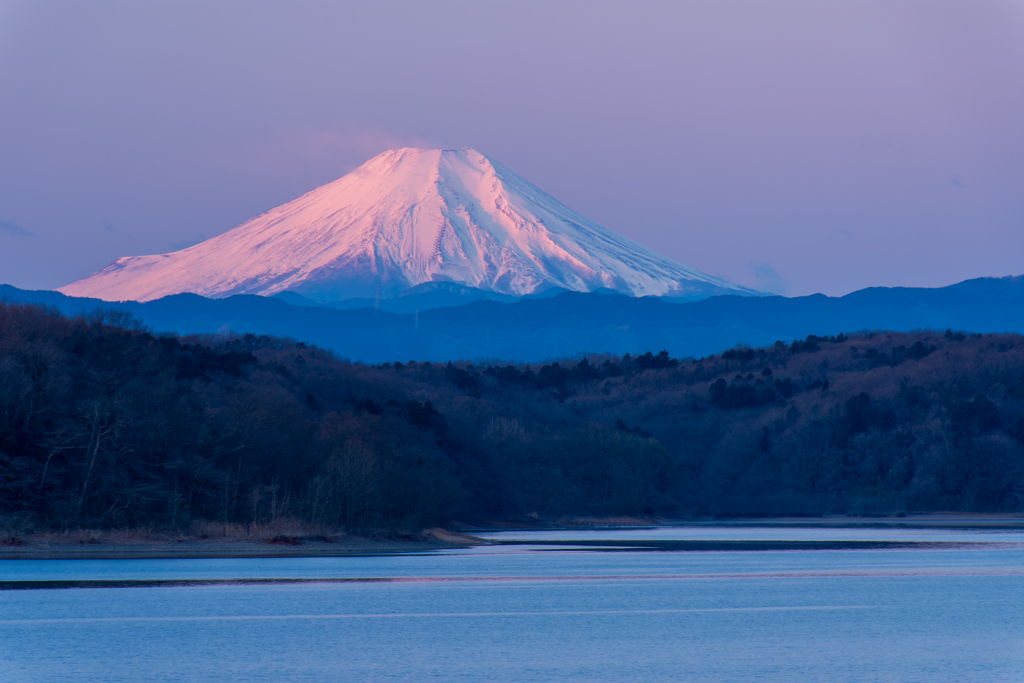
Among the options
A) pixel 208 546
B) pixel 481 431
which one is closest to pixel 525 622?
pixel 208 546

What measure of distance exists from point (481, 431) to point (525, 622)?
3046 inches

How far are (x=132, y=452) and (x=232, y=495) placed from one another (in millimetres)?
5950

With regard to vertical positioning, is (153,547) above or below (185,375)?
below

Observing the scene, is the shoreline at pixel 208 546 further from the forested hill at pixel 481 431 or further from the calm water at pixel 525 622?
the calm water at pixel 525 622

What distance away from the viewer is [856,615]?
3747 centimetres

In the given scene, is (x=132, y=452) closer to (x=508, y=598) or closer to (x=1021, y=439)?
(x=508, y=598)

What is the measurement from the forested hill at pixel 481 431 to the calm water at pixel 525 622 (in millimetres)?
8746

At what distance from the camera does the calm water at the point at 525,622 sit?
1089 inches

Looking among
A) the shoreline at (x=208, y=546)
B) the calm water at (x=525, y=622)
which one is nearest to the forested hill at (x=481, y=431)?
the shoreline at (x=208, y=546)

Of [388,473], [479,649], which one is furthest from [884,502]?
[479,649]

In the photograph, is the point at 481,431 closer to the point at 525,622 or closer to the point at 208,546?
the point at 208,546

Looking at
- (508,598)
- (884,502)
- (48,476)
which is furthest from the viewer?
(884,502)

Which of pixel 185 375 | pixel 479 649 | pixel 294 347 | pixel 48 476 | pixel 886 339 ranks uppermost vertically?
pixel 886 339

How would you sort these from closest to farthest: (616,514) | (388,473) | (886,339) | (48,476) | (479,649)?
(479,649), (48,476), (388,473), (616,514), (886,339)
